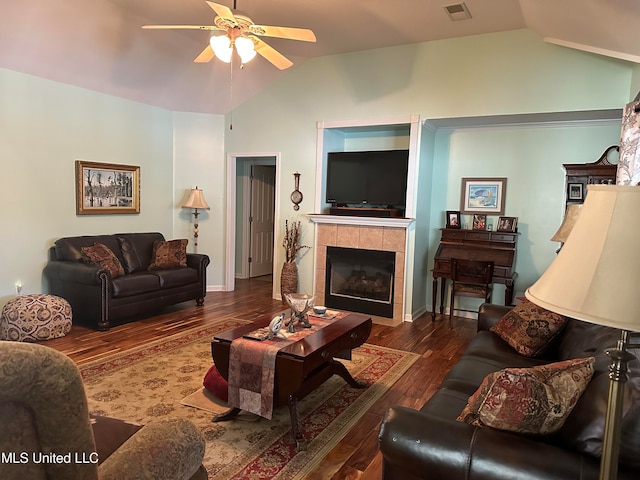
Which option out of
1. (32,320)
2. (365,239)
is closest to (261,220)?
(365,239)

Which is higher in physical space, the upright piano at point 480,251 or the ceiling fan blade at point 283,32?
the ceiling fan blade at point 283,32

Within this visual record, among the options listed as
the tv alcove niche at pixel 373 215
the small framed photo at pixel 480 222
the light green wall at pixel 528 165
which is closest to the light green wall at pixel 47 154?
the tv alcove niche at pixel 373 215

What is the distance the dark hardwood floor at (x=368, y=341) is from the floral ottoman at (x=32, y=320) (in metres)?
0.13

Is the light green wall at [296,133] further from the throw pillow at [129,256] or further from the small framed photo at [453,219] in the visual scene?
the throw pillow at [129,256]

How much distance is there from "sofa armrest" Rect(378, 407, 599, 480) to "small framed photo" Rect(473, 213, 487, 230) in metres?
4.19

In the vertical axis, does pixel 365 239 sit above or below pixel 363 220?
below

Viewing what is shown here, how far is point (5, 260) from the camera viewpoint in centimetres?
450

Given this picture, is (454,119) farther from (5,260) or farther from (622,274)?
(5,260)

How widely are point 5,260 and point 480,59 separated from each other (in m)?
5.61

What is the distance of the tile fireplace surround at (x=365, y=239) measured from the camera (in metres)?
5.34

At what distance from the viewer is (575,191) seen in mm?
4941

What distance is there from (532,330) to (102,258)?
4.35m

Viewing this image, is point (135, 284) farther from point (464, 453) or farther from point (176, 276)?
point (464, 453)

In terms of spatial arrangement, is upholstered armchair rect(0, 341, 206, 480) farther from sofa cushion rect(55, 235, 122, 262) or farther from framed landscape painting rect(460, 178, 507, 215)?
framed landscape painting rect(460, 178, 507, 215)
